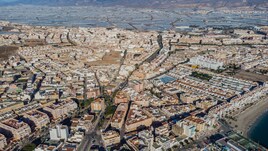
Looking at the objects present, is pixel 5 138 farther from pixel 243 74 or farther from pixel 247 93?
pixel 243 74

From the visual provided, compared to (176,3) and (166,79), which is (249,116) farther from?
(176,3)

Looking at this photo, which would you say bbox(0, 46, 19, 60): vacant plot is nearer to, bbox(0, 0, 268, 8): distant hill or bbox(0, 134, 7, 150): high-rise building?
bbox(0, 134, 7, 150): high-rise building

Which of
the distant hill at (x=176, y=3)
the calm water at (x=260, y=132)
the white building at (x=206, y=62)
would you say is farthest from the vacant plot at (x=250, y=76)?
the distant hill at (x=176, y=3)

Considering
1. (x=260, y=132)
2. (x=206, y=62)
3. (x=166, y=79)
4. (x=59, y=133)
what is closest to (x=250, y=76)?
(x=206, y=62)

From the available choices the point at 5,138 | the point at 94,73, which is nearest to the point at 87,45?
the point at 94,73

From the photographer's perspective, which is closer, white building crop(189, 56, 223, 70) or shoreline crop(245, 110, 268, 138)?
shoreline crop(245, 110, 268, 138)

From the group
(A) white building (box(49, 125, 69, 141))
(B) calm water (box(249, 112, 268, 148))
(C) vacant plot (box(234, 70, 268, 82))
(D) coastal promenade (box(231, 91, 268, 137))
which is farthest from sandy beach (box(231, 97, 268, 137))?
(A) white building (box(49, 125, 69, 141))
